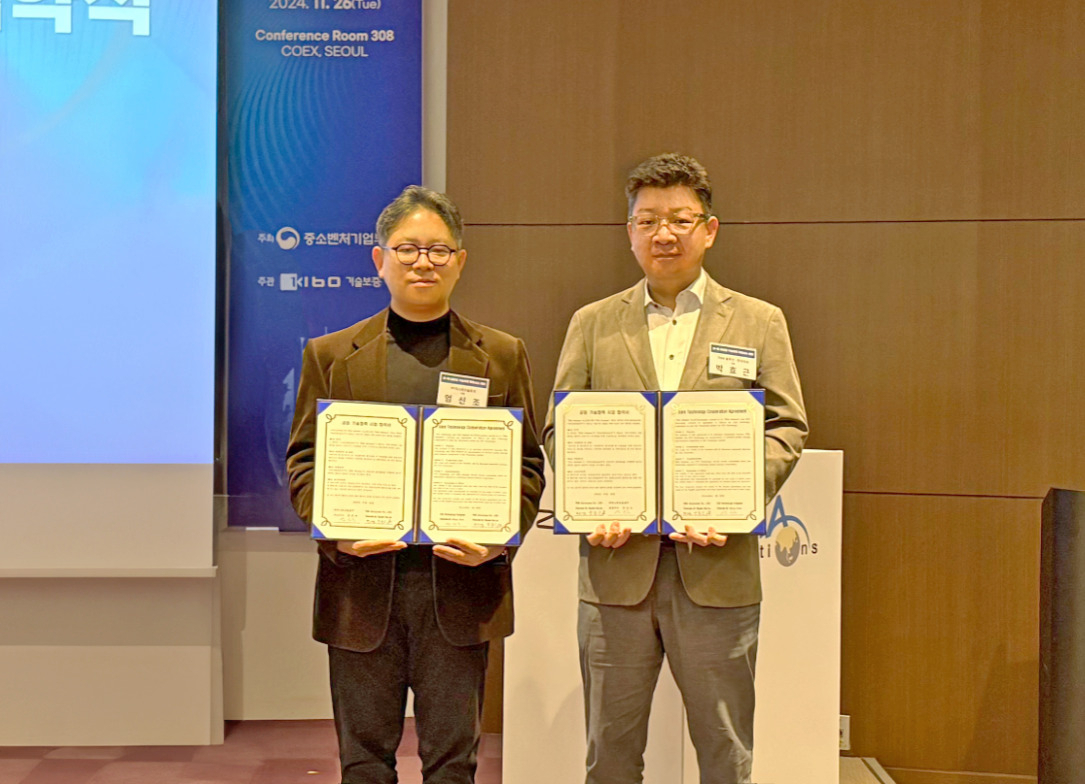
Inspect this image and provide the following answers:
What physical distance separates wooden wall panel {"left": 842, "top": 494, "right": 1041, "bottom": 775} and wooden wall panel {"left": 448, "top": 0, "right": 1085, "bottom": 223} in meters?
1.12

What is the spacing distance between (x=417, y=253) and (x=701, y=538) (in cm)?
86

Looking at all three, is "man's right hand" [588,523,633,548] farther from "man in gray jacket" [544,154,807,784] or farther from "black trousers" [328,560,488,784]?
"black trousers" [328,560,488,784]

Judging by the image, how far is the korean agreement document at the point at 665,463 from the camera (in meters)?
2.07

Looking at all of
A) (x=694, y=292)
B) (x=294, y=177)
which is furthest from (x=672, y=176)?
(x=294, y=177)

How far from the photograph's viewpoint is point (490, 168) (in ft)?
11.9

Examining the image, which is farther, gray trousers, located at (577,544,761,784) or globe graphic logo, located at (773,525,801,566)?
globe graphic logo, located at (773,525,801,566)

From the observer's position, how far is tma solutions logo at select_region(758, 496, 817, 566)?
287 cm

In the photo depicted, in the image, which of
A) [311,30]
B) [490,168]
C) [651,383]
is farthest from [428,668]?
[311,30]

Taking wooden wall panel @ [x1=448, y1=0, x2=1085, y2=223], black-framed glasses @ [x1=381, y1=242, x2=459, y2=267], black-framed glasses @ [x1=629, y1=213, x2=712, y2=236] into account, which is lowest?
black-framed glasses @ [x1=381, y1=242, x2=459, y2=267]

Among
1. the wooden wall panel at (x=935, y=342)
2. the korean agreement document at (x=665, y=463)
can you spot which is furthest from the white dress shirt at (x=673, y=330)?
the wooden wall panel at (x=935, y=342)

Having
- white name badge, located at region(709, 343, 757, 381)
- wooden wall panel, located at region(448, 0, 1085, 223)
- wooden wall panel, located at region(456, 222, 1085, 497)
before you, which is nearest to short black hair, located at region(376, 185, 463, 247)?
white name badge, located at region(709, 343, 757, 381)

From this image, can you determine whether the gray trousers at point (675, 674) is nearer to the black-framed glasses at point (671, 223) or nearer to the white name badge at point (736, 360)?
the white name badge at point (736, 360)

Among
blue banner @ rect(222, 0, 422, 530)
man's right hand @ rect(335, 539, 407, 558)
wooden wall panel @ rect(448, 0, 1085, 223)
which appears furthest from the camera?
blue banner @ rect(222, 0, 422, 530)

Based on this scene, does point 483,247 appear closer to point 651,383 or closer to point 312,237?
point 312,237
